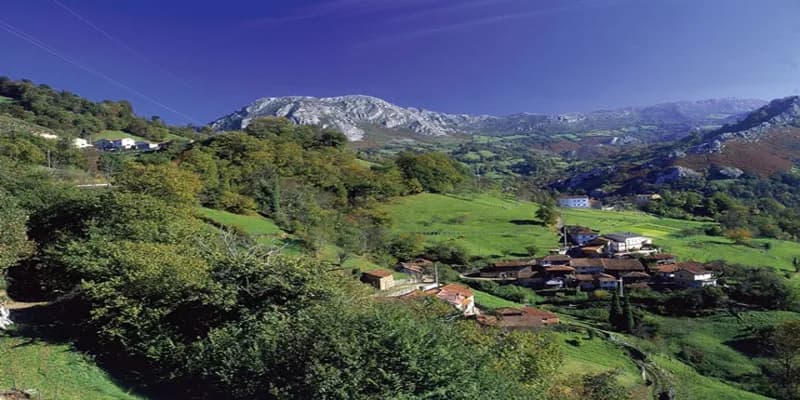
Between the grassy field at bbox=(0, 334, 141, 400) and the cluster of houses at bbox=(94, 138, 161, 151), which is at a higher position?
the cluster of houses at bbox=(94, 138, 161, 151)

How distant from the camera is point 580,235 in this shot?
5000 centimetres

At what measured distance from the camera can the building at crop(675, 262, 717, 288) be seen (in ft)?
116

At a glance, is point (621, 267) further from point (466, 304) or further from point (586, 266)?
point (466, 304)

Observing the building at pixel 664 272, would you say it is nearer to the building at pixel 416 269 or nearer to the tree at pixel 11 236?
the building at pixel 416 269

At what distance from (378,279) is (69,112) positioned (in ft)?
187

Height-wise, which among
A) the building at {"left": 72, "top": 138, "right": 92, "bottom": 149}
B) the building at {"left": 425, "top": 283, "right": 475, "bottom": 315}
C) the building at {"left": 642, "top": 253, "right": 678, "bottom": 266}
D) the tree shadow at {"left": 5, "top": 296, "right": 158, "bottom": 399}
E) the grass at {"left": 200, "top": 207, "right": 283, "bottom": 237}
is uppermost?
the building at {"left": 72, "top": 138, "right": 92, "bottom": 149}

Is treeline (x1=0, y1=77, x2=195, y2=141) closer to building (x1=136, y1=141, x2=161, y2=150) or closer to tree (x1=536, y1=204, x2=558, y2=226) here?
building (x1=136, y1=141, x2=161, y2=150)

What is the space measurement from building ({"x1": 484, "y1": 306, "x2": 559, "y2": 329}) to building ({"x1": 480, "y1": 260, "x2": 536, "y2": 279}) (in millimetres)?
10297

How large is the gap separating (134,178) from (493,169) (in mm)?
130954

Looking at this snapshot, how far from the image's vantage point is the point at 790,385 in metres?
22.5

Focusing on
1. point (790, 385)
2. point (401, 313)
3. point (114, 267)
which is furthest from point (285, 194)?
point (790, 385)

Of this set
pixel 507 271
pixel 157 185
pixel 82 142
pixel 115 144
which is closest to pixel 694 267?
pixel 507 271

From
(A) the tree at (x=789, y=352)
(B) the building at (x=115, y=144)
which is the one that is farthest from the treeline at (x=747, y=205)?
(B) the building at (x=115, y=144)

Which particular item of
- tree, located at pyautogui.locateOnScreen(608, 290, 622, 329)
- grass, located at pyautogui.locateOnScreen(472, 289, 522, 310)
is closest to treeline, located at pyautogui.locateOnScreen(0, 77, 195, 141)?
grass, located at pyautogui.locateOnScreen(472, 289, 522, 310)
